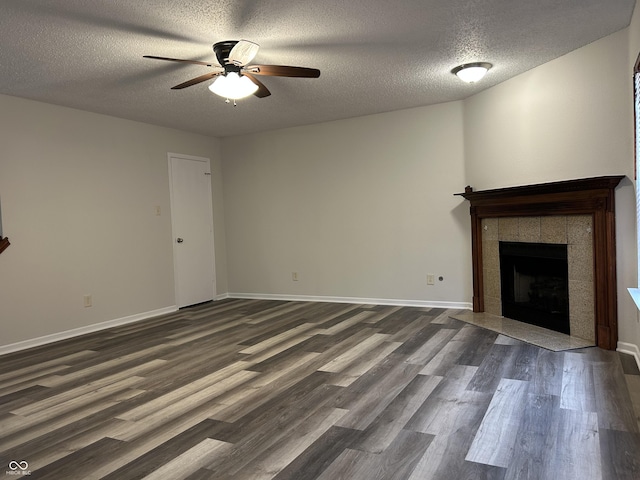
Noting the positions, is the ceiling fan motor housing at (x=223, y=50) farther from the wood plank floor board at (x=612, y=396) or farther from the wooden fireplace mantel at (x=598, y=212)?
the wood plank floor board at (x=612, y=396)

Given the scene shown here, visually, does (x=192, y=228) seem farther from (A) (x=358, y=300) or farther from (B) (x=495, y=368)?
(B) (x=495, y=368)

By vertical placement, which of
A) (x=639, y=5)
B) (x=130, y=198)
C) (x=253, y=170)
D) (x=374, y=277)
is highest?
(x=639, y=5)

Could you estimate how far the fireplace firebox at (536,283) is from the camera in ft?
13.5

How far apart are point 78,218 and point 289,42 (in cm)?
308

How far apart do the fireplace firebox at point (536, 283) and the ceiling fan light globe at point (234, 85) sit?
3000 millimetres

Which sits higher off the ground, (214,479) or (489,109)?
(489,109)

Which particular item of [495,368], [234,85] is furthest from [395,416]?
[234,85]

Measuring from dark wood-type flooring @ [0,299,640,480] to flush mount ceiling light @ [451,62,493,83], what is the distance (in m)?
2.35

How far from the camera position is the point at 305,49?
3.52 metres

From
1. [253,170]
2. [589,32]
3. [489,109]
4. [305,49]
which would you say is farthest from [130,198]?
[589,32]

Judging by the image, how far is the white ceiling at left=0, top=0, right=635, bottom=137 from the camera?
284 cm

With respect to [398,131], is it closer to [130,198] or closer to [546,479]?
[130,198]

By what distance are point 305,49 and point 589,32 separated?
2.15 metres

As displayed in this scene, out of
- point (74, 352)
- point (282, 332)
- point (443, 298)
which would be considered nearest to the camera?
point (74, 352)
